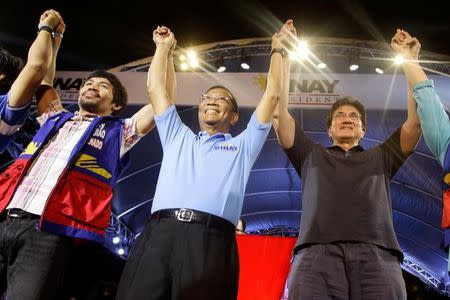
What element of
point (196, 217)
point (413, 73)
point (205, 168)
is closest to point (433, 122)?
point (413, 73)

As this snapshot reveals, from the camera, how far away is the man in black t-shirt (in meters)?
2.51

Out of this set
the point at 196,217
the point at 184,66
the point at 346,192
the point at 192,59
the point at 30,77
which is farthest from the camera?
the point at 192,59

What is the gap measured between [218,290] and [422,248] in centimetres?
1550

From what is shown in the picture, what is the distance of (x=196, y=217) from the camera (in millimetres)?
2396

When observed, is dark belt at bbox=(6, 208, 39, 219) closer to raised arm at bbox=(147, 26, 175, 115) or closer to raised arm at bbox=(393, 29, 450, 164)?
raised arm at bbox=(147, 26, 175, 115)

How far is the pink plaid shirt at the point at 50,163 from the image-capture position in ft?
8.29

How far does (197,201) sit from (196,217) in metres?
0.10

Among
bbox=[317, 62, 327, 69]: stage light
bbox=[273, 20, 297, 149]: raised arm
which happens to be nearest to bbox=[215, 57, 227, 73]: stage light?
bbox=[317, 62, 327, 69]: stage light

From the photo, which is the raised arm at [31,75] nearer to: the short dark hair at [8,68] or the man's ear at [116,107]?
the short dark hair at [8,68]

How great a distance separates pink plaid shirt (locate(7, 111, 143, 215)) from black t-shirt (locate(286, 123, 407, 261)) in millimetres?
1152

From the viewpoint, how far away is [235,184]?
2590 mm

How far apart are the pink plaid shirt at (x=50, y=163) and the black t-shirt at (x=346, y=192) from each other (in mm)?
1152

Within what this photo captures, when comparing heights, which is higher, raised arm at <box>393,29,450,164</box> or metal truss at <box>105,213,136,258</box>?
metal truss at <box>105,213,136,258</box>

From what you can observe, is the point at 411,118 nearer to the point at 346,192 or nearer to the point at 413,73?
the point at 413,73
